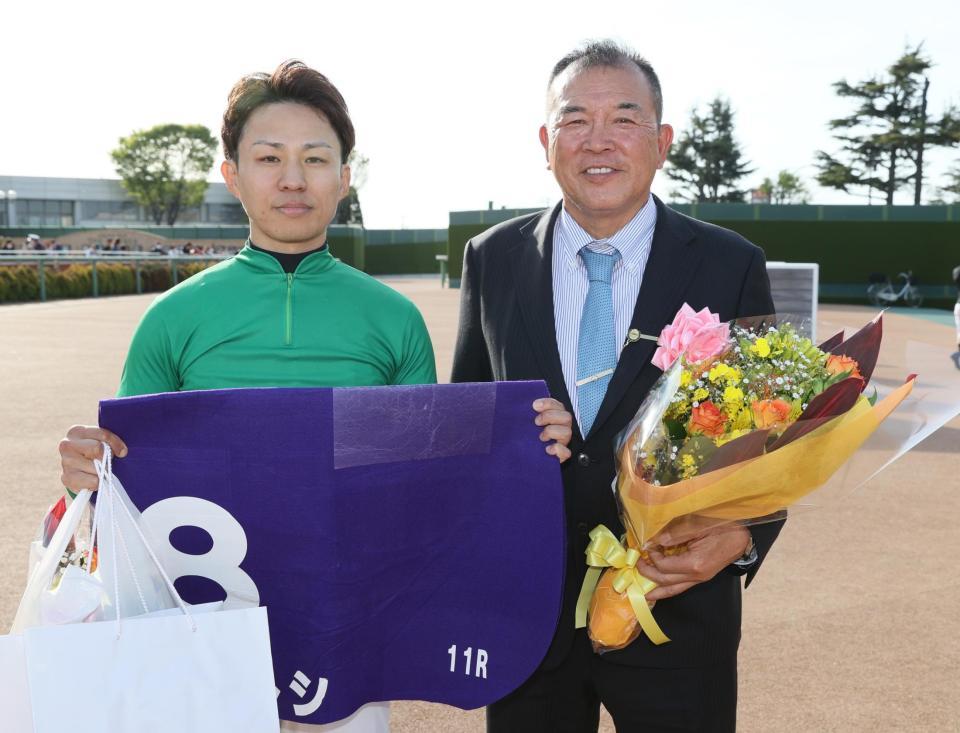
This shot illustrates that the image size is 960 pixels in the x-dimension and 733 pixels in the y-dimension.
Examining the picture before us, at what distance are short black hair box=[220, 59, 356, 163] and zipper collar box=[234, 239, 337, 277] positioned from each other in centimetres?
25

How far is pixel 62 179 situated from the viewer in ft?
315

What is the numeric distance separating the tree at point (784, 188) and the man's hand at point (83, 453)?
66.6 m

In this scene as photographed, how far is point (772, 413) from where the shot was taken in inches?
80.9

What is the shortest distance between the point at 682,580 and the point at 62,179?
341ft

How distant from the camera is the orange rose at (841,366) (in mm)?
2143

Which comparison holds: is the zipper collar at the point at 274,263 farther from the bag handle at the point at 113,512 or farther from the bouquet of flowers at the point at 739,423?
the bouquet of flowers at the point at 739,423

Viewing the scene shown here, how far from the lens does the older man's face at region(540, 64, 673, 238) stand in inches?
104

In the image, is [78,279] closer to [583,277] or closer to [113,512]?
[583,277]

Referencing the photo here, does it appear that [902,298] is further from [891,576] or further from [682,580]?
[682,580]

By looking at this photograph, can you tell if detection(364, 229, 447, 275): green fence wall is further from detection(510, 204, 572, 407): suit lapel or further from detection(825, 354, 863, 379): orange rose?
detection(825, 354, 863, 379): orange rose

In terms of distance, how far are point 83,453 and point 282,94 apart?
99cm

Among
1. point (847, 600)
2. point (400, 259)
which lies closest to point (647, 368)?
point (847, 600)

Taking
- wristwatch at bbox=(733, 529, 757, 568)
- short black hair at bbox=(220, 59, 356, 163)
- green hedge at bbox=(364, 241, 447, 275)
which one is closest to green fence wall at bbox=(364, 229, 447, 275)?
green hedge at bbox=(364, 241, 447, 275)

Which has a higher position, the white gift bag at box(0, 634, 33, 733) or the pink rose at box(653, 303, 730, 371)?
the pink rose at box(653, 303, 730, 371)
